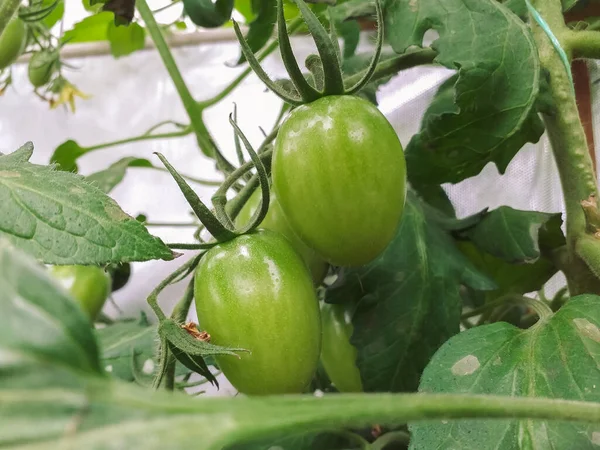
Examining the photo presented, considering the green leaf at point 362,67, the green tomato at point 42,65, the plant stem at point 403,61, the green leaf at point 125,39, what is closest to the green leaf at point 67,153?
the green tomato at point 42,65

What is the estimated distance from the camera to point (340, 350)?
554 millimetres

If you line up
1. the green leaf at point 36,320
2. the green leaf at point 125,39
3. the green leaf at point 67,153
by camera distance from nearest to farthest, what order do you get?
the green leaf at point 36,320 → the green leaf at point 67,153 → the green leaf at point 125,39

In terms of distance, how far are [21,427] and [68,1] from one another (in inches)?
48.9

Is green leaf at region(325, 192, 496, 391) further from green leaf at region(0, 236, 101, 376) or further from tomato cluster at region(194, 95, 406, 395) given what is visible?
green leaf at region(0, 236, 101, 376)

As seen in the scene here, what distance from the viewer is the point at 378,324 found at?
0.52m

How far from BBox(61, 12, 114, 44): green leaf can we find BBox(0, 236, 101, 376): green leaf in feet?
3.46

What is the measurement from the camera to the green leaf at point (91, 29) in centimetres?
116

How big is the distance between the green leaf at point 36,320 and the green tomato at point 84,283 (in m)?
0.55

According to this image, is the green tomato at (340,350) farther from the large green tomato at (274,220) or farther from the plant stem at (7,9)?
the plant stem at (7,9)

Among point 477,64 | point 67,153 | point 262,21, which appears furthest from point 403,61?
point 67,153

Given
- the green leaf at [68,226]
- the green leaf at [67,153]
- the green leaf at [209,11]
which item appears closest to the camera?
the green leaf at [68,226]

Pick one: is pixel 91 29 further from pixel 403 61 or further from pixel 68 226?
pixel 68 226

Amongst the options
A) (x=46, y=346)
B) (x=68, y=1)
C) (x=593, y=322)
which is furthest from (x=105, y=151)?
(x=46, y=346)

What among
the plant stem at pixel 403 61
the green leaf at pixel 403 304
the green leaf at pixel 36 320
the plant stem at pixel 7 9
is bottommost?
the green leaf at pixel 403 304
